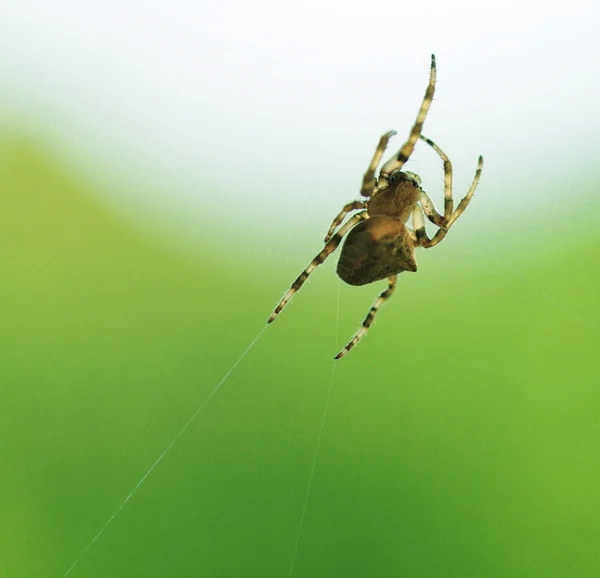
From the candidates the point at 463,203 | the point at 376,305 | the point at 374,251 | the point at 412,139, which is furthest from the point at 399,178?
the point at 376,305

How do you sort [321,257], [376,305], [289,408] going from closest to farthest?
[321,257] < [376,305] < [289,408]

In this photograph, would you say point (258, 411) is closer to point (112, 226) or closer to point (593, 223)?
point (112, 226)

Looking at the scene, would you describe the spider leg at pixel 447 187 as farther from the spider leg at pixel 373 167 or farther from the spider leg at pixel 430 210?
the spider leg at pixel 373 167

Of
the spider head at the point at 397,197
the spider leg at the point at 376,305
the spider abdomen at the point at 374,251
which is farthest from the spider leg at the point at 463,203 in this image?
the spider leg at the point at 376,305

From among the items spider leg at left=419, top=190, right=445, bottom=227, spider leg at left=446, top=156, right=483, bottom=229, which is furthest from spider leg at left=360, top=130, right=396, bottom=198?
spider leg at left=446, top=156, right=483, bottom=229

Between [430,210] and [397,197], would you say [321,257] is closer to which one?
[397,197]

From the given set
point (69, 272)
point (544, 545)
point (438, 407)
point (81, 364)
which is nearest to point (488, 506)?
point (544, 545)

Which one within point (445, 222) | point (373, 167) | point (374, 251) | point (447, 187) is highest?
point (447, 187)
